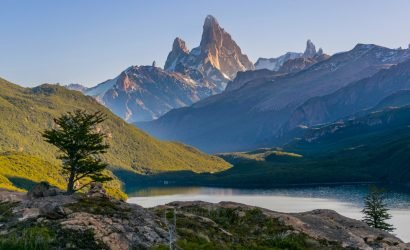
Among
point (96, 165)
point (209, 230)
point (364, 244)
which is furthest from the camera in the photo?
point (96, 165)

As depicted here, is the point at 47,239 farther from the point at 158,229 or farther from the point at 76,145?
the point at 76,145

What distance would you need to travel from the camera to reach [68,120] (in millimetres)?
79562

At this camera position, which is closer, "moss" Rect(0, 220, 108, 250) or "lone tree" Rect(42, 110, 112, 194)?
"moss" Rect(0, 220, 108, 250)

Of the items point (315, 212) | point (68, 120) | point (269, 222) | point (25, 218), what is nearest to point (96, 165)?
point (68, 120)

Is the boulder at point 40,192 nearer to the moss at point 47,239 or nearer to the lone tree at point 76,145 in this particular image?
the moss at point 47,239

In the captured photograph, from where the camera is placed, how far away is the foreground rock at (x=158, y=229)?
26.4 meters

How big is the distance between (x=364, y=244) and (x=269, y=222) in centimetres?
797

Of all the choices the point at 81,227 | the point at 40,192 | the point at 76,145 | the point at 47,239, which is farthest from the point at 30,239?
the point at 76,145

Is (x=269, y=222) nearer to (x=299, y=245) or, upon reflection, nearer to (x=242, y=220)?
(x=242, y=220)

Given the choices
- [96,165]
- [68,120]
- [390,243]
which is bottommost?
[390,243]

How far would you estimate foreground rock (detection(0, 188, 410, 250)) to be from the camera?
26359 millimetres

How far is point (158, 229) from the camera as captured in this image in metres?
30.3

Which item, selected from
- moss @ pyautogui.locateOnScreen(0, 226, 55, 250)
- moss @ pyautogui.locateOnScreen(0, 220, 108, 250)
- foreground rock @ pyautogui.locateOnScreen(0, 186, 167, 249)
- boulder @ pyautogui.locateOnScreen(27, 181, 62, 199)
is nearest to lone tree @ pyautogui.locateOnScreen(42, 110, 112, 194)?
boulder @ pyautogui.locateOnScreen(27, 181, 62, 199)

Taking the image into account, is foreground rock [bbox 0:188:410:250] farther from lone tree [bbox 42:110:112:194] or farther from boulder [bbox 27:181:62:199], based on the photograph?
lone tree [bbox 42:110:112:194]
